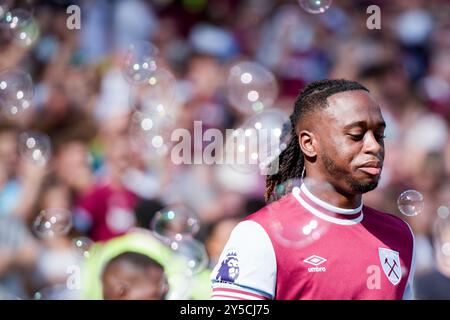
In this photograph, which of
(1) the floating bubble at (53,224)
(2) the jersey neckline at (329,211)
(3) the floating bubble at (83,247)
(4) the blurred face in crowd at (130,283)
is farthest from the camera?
(1) the floating bubble at (53,224)

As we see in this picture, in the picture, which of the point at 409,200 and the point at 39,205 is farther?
the point at 39,205

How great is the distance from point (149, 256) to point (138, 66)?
1369 mm

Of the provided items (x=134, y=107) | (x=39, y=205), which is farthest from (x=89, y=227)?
(x=134, y=107)

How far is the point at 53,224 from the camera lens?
3873 millimetres

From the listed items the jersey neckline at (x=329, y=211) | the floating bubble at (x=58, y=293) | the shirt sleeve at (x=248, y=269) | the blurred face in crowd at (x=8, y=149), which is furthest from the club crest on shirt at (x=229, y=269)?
the blurred face in crowd at (x=8, y=149)

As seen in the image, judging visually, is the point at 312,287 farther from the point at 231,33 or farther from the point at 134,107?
the point at 231,33

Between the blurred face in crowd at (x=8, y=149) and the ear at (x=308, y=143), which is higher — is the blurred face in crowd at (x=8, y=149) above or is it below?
below

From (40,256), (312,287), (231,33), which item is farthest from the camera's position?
(231,33)

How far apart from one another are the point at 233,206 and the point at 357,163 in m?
2.28

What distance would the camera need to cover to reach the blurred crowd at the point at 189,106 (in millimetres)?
4312

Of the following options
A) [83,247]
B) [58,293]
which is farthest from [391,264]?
[58,293]

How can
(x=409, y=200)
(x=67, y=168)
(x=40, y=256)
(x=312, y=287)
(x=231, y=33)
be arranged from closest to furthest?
(x=312, y=287)
(x=409, y=200)
(x=40, y=256)
(x=67, y=168)
(x=231, y=33)

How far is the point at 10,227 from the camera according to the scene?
432 centimetres

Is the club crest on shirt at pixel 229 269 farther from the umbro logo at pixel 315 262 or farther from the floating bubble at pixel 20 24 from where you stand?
the floating bubble at pixel 20 24
